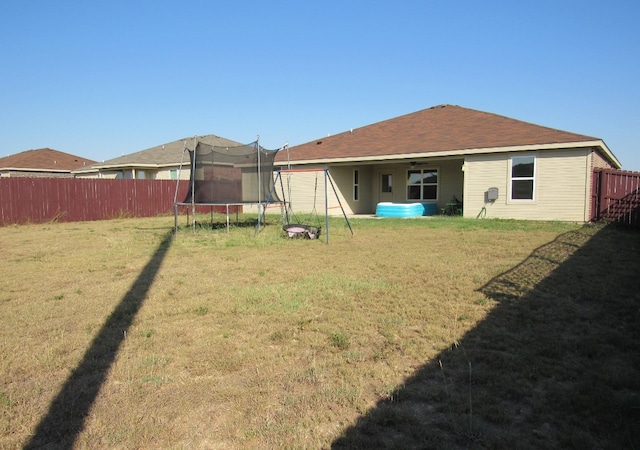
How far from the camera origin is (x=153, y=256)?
8.30 metres

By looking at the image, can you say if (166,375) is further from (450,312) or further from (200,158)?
(200,158)

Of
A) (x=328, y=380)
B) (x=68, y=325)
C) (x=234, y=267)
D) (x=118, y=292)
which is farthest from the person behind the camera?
(x=234, y=267)

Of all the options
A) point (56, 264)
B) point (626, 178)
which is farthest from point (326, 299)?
point (626, 178)

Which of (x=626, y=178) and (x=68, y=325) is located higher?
(x=626, y=178)

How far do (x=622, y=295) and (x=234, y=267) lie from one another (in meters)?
5.36

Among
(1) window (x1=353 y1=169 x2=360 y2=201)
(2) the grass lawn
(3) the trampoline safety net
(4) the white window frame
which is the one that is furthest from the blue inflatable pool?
(2) the grass lawn

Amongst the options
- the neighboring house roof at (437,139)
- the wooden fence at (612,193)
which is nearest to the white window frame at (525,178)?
the neighboring house roof at (437,139)

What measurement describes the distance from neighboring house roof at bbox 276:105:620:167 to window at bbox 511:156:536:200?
1.66ft

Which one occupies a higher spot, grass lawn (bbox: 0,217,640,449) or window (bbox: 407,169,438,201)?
window (bbox: 407,169,438,201)

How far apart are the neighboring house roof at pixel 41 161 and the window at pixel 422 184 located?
91.3ft

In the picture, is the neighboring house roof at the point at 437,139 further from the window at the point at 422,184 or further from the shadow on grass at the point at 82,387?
the shadow on grass at the point at 82,387

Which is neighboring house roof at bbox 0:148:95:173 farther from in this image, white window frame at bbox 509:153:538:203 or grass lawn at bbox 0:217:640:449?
white window frame at bbox 509:153:538:203

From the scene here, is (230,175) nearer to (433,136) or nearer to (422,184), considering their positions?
(433,136)

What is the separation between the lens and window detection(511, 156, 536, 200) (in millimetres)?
14266
